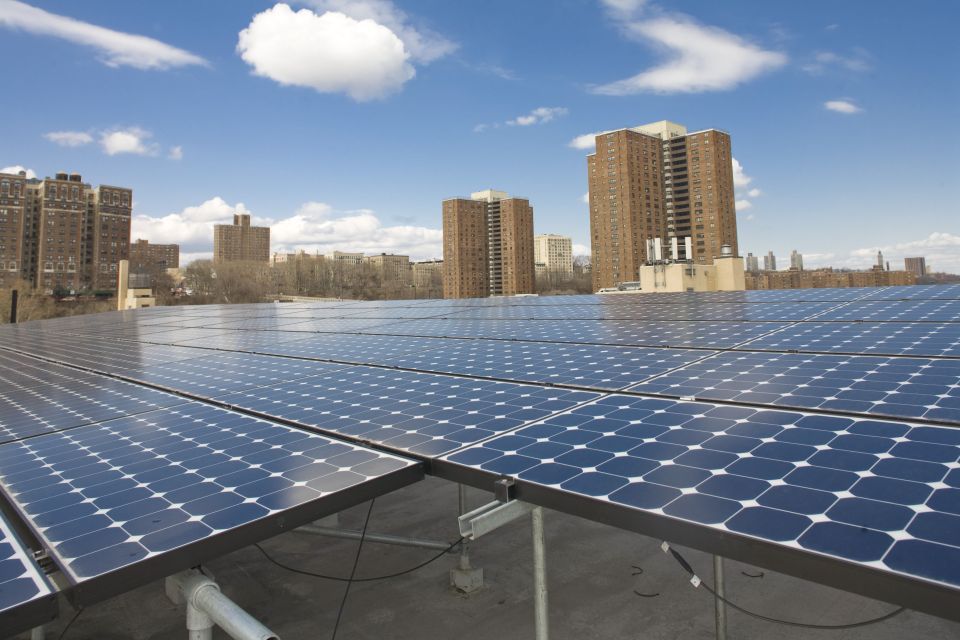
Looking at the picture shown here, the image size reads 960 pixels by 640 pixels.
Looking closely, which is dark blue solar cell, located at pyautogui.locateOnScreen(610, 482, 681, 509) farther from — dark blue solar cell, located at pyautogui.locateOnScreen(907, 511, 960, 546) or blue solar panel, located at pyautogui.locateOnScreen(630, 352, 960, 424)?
blue solar panel, located at pyautogui.locateOnScreen(630, 352, 960, 424)

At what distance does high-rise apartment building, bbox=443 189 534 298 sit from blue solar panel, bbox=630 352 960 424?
14532cm

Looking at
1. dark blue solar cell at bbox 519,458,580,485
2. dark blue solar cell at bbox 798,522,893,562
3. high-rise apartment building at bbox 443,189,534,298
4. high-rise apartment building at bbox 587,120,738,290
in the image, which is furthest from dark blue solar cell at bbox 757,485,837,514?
high-rise apartment building at bbox 443,189,534,298

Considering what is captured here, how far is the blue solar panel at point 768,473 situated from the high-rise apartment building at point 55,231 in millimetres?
169655

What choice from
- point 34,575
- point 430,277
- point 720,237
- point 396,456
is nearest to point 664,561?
point 396,456

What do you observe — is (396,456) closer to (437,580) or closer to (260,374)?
(260,374)

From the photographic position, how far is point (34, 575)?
10.3 ft

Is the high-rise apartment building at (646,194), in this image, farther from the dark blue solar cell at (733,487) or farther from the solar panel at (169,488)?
the dark blue solar cell at (733,487)

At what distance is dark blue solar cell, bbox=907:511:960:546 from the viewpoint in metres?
2.87

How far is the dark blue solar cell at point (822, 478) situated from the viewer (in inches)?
141

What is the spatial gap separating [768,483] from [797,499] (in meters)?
0.26

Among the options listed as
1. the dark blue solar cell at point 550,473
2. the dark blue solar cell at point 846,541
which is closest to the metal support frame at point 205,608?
the dark blue solar cell at point 550,473

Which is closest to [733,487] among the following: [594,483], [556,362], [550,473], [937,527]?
[594,483]

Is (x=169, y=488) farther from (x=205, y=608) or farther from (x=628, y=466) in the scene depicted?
(x=628, y=466)

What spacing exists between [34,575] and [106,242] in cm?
18710
